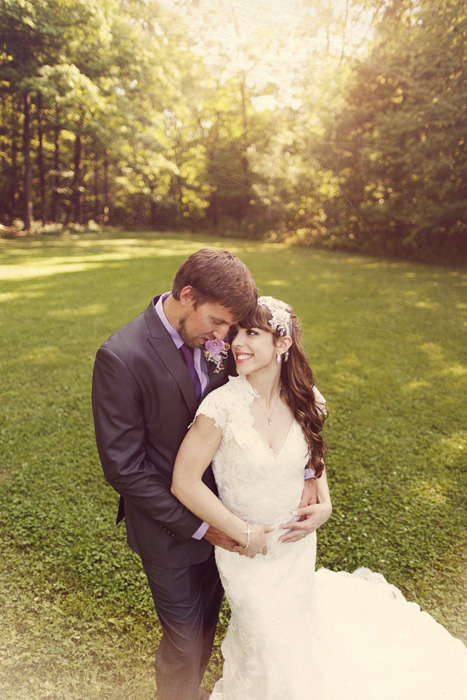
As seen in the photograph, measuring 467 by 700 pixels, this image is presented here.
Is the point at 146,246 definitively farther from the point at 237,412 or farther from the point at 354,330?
the point at 237,412

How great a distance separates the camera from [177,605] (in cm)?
225

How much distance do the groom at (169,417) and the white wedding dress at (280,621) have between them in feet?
0.56

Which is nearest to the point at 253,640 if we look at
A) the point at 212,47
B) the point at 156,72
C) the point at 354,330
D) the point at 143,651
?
the point at 143,651

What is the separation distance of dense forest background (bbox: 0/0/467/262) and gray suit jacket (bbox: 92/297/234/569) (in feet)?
51.4

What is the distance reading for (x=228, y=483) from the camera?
2.27 m

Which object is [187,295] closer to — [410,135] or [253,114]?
[410,135]

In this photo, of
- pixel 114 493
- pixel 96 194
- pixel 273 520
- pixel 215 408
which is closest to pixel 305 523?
pixel 273 520

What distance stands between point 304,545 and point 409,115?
22.5m

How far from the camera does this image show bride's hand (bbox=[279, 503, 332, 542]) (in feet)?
7.76

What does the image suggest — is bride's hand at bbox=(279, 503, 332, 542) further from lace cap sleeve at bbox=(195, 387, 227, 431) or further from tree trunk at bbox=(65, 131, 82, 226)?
tree trunk at bbox=(65, 131, 82, 226)

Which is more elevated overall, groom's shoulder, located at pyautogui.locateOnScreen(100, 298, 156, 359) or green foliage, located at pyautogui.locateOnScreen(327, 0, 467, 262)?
green foliage, located at pyautogui.locateOnScreen(327, 0, 467, 262)

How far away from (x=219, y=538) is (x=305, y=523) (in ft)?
1.63

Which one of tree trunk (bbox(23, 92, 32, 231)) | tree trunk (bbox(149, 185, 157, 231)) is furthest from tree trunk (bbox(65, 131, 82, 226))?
tree trunk (bbox(149, 185, 157, 231))

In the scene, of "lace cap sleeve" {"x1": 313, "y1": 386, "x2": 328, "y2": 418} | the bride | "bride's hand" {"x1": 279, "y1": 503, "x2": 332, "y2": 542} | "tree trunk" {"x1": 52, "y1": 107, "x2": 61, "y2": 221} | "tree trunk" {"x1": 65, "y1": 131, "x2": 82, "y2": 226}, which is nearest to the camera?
the bride
